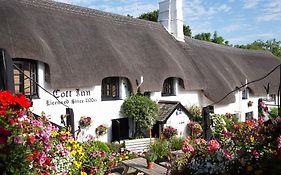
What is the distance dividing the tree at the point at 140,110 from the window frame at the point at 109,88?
54 centimetres

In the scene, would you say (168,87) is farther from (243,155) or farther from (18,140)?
(18,140)

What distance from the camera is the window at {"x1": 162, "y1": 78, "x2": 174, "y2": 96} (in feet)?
51.4

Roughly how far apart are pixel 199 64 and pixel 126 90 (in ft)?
20.9

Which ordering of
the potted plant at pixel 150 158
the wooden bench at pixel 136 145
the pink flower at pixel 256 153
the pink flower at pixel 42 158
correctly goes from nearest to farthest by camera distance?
1. the pink flower at pixel 42 158
2. the pink flower at pixel 256 153
3. the potted plant at pixel 150 158
4. the wooden bench at pixel 136 145

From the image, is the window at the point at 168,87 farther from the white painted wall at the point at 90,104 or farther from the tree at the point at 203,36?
the tree at the point at 203,36

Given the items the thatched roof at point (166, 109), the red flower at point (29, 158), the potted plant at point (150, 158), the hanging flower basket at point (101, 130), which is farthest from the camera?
the thatched roof at point (166, 109)

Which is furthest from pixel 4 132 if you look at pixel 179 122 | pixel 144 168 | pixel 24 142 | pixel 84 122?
pixel 179 122

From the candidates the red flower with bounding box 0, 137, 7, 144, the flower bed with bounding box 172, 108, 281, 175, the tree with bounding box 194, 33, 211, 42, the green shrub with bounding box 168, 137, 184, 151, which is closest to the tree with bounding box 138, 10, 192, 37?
the tree with bounding box 194, 33, 211, 42

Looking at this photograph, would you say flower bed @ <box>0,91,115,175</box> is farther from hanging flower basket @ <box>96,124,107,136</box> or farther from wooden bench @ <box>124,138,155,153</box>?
hanging flower basket @ <box>96,124,107,136</box>

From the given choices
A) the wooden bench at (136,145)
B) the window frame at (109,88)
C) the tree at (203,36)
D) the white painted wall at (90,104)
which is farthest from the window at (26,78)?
the tree at (203,36)

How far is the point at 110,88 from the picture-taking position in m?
13.4

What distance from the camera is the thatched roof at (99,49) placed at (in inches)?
427

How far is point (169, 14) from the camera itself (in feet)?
66.5

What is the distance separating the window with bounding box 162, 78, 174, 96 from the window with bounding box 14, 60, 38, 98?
6.75 metres
